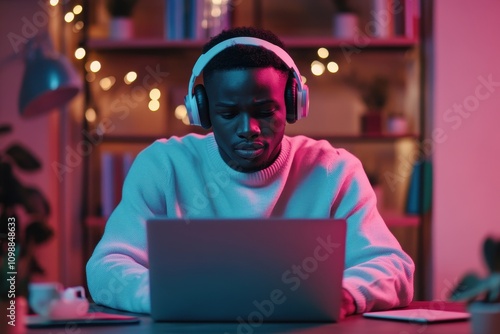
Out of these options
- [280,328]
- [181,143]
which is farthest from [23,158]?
[280,328]

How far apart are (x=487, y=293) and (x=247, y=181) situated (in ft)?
2.86

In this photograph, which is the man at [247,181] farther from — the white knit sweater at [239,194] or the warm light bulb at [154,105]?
the warm light bulb at [154,105]

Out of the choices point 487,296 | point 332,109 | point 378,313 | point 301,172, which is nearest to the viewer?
point 487,296

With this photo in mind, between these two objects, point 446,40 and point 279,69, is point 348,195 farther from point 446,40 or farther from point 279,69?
point 446,40

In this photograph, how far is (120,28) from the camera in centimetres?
431

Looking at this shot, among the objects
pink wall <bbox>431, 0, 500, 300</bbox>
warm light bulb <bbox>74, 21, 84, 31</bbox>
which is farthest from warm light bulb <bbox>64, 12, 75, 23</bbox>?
pink wall <bbox>431, 0, 500, 300</bbox>

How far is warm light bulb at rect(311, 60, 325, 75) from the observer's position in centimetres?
448

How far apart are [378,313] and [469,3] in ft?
9.49

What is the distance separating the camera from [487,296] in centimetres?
137

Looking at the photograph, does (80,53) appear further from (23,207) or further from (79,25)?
(23,207)

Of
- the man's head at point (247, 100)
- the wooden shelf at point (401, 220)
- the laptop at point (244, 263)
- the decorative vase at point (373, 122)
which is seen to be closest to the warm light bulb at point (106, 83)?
the decorative vase at point (373, 122)

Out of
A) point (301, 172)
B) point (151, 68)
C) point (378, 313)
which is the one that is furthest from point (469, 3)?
point (378, 313)

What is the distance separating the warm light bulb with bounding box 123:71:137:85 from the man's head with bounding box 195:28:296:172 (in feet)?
8.36

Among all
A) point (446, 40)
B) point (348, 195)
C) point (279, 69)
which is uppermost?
point (446, 40)
